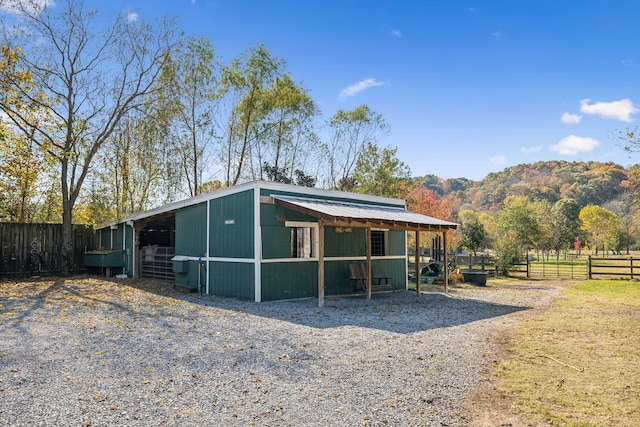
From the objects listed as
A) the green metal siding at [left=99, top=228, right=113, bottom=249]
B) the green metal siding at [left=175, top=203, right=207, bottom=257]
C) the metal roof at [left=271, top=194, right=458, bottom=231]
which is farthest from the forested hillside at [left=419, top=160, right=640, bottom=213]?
the green metal siding at [left=175, top=203, right=207, bottom=257]

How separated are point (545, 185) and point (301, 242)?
71659 millimetres

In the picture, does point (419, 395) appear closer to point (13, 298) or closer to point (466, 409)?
point (466, 409)

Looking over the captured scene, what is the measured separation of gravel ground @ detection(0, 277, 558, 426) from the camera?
367 cm

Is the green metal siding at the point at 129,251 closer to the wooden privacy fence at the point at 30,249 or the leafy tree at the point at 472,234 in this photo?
the wooden privacy fence at the point at 30,249

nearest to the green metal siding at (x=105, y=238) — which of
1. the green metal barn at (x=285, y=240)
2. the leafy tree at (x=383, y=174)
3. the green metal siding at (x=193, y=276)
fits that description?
the green metal barn at (x=285, y=240)

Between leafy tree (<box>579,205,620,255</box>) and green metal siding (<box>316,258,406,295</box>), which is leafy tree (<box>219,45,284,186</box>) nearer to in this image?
green metal siding (<box>316,258,406,295</box>)

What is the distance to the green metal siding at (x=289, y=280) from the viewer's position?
34.7ft

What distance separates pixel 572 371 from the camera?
4.92 m

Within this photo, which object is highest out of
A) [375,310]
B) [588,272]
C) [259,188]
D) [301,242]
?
[259,188]

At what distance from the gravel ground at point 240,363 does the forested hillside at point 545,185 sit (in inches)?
1914

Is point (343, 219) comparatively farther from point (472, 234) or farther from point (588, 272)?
point (472, 234)

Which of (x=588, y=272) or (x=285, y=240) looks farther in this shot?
(x=588, y=272)

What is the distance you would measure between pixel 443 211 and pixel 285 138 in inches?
642

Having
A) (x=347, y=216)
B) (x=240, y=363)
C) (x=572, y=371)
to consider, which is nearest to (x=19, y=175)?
(x=347, y=216)
